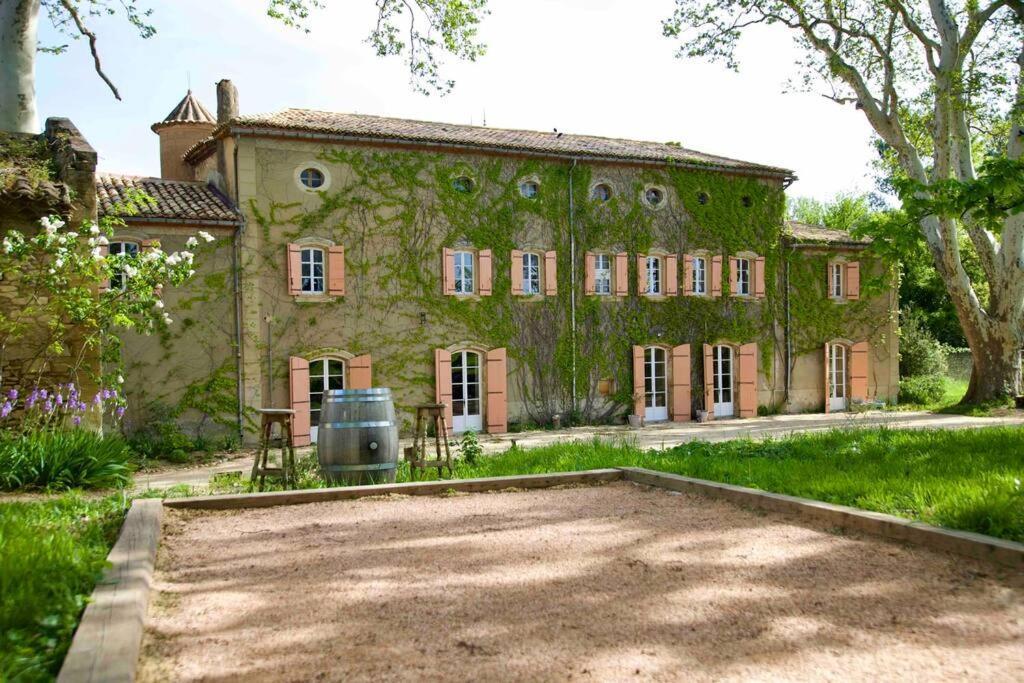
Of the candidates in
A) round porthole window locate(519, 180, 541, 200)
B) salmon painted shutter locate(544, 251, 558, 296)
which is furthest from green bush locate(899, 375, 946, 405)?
round porthole window locate(519, 180, 541, 200)

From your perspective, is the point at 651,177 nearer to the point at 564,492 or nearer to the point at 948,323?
the point at 564,492

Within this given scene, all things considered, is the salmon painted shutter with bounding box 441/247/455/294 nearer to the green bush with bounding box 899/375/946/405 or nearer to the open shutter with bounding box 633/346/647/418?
the open shutter with bounding box 633/346/647/418

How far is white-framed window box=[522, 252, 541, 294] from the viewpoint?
18.3 m

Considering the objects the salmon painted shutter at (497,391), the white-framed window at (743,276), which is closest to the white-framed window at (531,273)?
the salmon painted shutter at (497,391)

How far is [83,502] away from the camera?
649 centimetres

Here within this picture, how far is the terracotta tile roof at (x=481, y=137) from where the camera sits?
16.1m

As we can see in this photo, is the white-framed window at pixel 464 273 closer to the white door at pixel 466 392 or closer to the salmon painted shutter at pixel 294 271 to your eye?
the white door at pixel 466 392

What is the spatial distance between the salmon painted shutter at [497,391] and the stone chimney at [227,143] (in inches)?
223

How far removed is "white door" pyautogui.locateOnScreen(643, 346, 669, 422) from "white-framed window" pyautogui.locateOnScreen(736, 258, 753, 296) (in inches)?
103

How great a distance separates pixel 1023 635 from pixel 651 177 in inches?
664

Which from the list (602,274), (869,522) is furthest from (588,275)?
(869,522)

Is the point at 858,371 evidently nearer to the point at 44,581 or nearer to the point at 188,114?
the point at 188,114

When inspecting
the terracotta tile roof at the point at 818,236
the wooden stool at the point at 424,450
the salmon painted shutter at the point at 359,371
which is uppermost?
the terracotta tile roof at the point at 818,236

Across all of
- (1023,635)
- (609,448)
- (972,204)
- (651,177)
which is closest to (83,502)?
(609,448)
